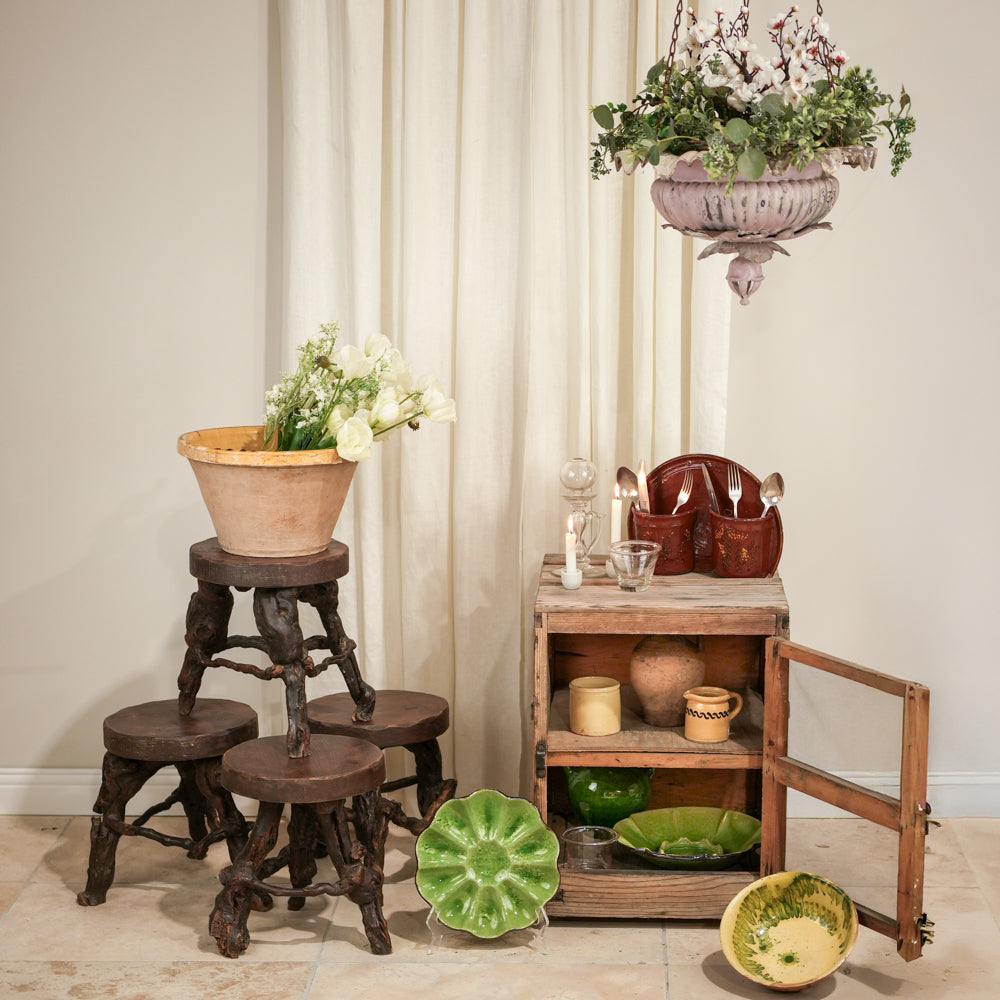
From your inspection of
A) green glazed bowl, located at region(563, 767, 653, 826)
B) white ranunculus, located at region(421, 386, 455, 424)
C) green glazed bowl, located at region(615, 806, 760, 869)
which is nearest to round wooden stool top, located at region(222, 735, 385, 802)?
green glazed bowl, located at region(563, 767, 653, 826)

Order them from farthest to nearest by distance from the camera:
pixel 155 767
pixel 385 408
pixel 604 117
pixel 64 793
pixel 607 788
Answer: pixel 64 793, pixel 155 767, pixel 607 788, pixel 385 408, pixel 604 117

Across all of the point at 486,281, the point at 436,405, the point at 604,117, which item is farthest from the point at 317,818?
the point at 604,117

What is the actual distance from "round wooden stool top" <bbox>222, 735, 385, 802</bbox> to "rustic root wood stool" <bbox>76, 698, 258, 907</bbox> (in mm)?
144

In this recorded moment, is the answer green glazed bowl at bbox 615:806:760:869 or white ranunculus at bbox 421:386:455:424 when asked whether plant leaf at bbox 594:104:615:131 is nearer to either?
white ranunculus at bbox 421:386:455:424

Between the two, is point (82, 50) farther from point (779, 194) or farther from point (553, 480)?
point (779, 194)

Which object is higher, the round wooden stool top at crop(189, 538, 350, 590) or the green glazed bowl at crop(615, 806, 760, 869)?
the round wooden stool top at crop(189, 538, 350, 590)

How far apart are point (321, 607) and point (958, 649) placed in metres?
1.52

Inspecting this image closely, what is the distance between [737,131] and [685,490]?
3.04 feet

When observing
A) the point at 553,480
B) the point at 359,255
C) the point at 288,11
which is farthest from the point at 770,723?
the point at 288,11

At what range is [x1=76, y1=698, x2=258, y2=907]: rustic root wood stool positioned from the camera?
253 cm

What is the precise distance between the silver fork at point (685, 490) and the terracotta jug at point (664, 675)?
294 millimetres

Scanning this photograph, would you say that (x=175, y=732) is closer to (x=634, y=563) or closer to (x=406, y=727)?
(x=406, y=727)

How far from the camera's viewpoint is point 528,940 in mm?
2410

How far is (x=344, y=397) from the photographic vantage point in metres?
2.32
